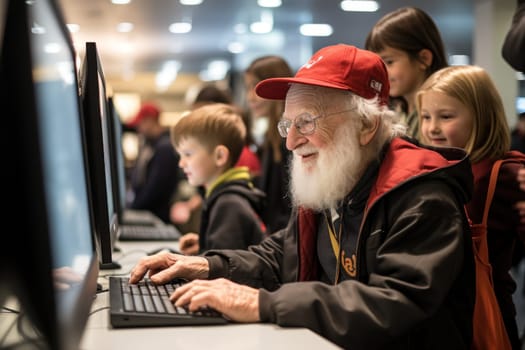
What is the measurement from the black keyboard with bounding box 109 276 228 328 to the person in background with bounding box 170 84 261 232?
1.49 m

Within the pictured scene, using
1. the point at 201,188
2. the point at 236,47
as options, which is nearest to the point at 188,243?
the point at 201,188

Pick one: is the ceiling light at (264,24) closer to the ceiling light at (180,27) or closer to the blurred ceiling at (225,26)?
the blurred ceiling at (225,26)

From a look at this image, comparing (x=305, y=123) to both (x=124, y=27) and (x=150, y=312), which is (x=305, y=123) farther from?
(x=124, y=27)

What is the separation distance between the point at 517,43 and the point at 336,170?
94cm

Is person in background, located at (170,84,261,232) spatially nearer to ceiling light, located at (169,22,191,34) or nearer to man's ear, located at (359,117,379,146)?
man's ear, located at (359,117,379,146)

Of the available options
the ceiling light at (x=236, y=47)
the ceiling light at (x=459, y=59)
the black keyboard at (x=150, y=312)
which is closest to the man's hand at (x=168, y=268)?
the black keyboard at (x=150, y=312)

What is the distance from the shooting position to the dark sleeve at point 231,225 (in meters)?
2.48

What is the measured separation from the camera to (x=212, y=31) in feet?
33.2

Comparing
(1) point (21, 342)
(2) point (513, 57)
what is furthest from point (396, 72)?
(1) point (21, 342)

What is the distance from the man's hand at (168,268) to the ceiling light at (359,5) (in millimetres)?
6412

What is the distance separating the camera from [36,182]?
32.9 inches

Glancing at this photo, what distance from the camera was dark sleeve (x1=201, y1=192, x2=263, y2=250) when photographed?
2482 mm

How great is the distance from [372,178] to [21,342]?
3.06 ft

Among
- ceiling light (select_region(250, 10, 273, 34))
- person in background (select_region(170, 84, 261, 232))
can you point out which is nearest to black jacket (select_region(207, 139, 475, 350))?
person in background (select_region(170, 84, 261, 232))
